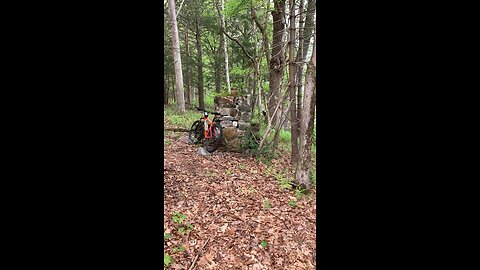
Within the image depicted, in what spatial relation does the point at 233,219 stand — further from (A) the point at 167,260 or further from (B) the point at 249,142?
(B) the point at 249,142

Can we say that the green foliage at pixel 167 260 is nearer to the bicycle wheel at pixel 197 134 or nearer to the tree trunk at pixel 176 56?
the bicycle wheel at pixel 197 134

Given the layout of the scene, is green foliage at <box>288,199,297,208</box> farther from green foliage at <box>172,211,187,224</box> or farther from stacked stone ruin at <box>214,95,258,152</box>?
stacked stone ruin at <box>214,95,258,152</box>

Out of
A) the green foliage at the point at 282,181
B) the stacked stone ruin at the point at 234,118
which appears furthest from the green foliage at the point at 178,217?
the stacked stone ruin at the point at 234,118

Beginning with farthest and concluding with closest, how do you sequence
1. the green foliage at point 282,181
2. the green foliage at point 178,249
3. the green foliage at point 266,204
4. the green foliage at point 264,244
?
the green foliage at point 282,181 < the green foliage at point 266,204 < the green foliage at point 264,244 < the green foliage at point 178,249

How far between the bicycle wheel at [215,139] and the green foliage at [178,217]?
328 centimetres

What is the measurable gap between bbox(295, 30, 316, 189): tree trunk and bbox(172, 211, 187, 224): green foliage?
250 centimetres

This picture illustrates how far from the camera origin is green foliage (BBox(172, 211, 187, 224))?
3.72 m

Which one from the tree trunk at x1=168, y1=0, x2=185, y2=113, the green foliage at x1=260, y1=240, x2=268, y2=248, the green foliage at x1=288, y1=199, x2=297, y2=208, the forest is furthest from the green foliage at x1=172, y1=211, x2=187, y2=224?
the tree trunk at x1=168, y1=0, x2=185, y2=113

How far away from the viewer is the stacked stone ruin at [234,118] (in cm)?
732
